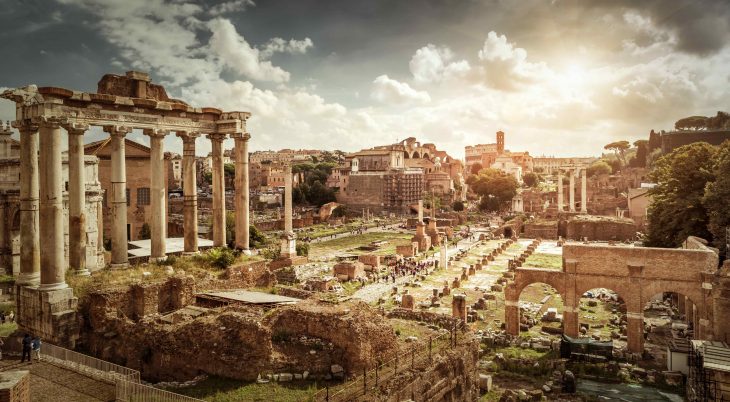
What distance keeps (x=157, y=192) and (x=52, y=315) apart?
4.68 m

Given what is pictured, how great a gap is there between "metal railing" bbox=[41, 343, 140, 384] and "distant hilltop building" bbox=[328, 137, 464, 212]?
73.6 meters

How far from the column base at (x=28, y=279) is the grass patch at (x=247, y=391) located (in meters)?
5.66

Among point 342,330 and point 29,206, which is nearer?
point 342,330

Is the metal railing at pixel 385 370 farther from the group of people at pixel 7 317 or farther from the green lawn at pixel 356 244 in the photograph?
the green lawn at pixel 356 244

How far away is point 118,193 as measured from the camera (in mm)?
14234

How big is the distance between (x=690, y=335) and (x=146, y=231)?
35.5m

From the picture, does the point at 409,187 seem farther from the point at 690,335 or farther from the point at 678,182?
the point at 690,335

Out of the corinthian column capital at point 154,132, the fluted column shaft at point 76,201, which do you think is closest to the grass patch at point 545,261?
the corinthian column capital at point 154,132

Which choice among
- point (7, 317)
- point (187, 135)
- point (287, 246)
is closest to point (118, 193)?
point (187, 135)

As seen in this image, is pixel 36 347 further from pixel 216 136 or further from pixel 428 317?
pixel 428 317

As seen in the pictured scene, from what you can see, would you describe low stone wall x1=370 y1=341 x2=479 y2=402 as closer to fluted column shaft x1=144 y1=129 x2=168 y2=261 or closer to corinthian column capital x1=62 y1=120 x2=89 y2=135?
fluted column shaft x1=144 y1=129 x2=168 y2=261

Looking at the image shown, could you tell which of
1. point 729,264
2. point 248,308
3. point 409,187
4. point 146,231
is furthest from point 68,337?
point 409,187

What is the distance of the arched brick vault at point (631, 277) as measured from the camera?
16984 mm

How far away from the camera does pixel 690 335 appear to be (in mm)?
18938
